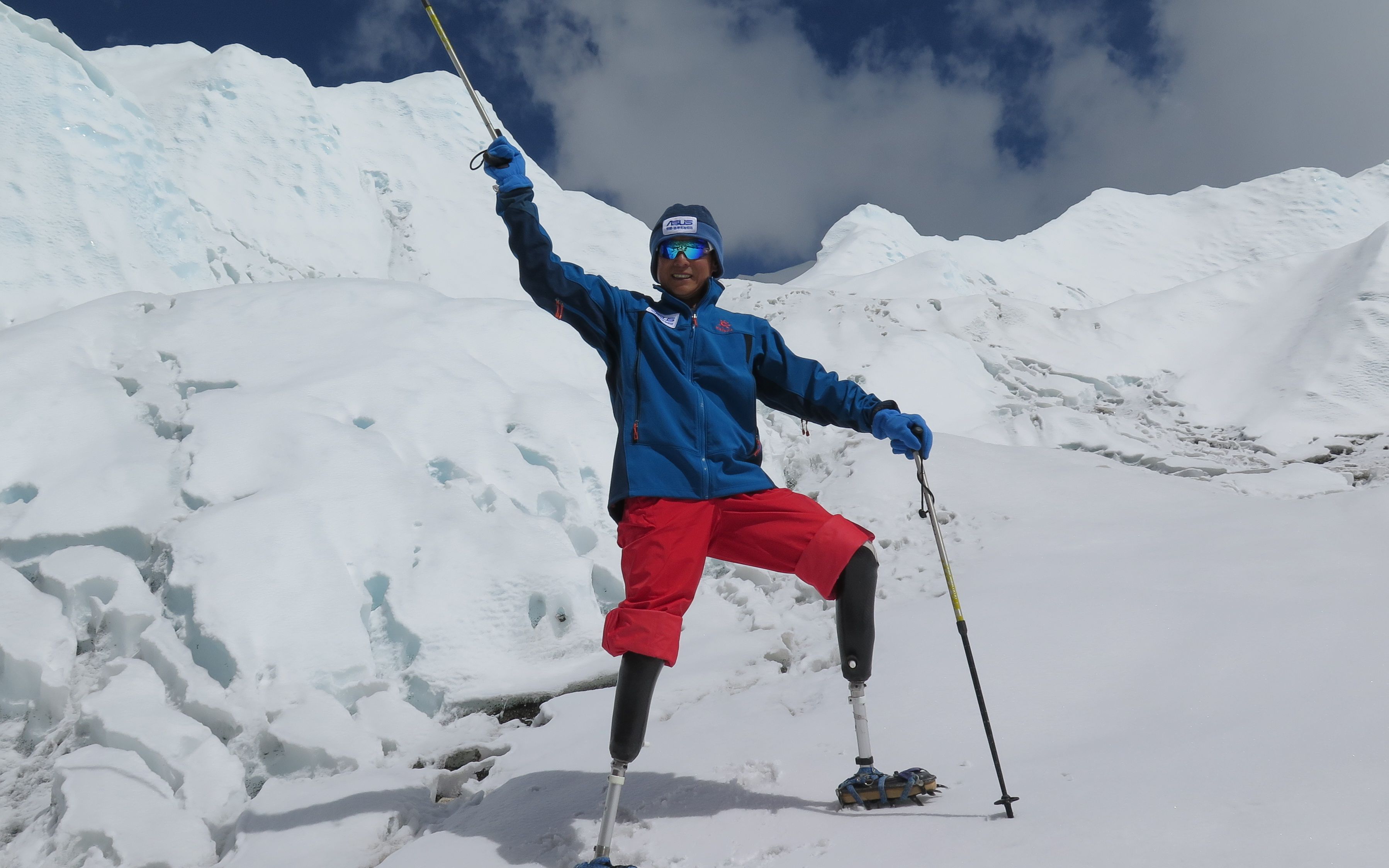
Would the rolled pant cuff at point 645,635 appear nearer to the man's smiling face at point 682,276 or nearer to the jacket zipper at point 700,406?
the jacket zipper at point 700,406

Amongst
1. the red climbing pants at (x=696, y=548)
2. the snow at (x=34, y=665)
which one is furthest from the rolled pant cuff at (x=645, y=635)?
the snow at (x=34, y=665)

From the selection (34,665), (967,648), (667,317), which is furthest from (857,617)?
(34,665)

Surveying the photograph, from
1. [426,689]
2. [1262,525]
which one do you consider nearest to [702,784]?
[426,689]

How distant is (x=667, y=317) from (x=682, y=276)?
0.16 metres

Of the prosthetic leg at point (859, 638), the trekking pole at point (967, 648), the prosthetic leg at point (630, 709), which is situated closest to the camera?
the trekking pole at point (967, 648)

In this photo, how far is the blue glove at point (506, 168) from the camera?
2.29m

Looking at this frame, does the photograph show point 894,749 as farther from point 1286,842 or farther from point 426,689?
point 426,689

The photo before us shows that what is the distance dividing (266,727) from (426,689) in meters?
0.72

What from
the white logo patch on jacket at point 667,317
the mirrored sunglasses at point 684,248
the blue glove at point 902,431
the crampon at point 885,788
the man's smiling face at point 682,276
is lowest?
the crampon at point 885,788

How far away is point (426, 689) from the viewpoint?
12.3 ft

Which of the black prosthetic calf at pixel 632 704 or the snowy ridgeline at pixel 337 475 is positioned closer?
the black prosthetic calf at pixel 632 704

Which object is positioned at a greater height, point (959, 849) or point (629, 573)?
point (629, 573)

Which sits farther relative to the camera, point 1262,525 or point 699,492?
point 1262,525

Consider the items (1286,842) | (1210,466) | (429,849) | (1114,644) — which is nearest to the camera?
(1286,842)
